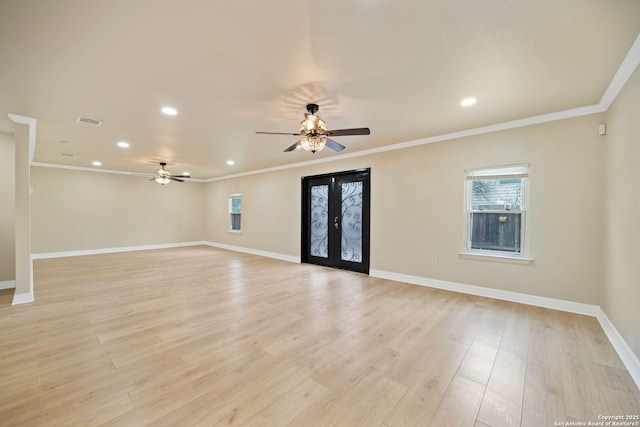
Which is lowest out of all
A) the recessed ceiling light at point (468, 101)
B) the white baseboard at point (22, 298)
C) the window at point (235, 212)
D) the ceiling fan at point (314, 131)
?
the white baseboard at point (22, 298)

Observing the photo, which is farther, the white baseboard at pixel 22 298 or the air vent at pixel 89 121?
the air vent at pixel 89 121

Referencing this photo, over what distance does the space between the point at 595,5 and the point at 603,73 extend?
47.1 inches

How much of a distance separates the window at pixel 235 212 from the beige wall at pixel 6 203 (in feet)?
16.1

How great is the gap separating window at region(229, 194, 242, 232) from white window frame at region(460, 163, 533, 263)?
21.9 ft

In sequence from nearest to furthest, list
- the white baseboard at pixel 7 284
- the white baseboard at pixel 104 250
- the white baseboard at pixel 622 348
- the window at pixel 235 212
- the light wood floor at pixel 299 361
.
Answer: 1. the light wood floor at pixel 299 361
2. the white baseboard at pixel 622 348
3. the white baseboard at pixel 7 284
4. the white baseboard at pixel 104 250
5. the window at pixel 235 212

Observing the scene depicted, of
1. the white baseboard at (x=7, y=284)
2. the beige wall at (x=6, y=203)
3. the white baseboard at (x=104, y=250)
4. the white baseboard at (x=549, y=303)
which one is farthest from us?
the white baseboard at (x=104, y=250)

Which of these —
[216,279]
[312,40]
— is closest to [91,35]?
[312,40]

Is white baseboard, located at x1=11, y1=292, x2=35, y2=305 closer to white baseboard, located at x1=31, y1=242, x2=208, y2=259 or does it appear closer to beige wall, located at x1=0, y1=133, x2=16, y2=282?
Answer: beige wall, located at x1=0, y1=133, x2=16, y2=282

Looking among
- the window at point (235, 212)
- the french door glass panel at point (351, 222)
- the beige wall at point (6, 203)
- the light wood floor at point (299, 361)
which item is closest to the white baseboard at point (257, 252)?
the window at point (235, 212)

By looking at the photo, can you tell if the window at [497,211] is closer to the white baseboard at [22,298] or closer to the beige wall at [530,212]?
the beige wall at [530,212]

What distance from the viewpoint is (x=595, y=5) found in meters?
1.60

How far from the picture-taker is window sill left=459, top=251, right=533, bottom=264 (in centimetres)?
357

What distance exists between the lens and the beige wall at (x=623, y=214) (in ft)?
6.97

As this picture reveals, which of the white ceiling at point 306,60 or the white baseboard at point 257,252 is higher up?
the white ceiling at point 306,60
